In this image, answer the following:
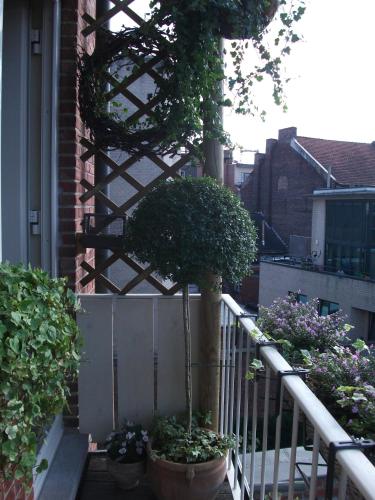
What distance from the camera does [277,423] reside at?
1456mm

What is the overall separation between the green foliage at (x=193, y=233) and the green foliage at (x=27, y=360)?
73 cm

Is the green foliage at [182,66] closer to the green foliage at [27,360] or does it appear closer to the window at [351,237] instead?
the green foliage at [27,360]

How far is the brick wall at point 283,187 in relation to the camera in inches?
858

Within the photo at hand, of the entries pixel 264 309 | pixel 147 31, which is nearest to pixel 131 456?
pixel 264 309

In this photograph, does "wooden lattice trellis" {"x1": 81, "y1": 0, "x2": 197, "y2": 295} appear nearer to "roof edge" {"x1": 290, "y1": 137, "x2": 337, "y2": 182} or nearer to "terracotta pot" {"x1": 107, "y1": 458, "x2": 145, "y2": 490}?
A: "terracotta pot" {"x1": 107, "y1": 458, "x2": 145, "y2": 490}

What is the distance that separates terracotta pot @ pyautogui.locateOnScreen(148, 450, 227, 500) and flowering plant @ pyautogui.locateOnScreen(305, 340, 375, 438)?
1.92ft

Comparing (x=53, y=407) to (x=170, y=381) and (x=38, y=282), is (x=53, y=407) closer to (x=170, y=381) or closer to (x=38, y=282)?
(x=38, y=282)

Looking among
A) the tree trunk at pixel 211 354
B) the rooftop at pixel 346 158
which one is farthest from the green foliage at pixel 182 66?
the rooftop at pixel 346 158

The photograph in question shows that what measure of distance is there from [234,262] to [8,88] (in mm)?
1267

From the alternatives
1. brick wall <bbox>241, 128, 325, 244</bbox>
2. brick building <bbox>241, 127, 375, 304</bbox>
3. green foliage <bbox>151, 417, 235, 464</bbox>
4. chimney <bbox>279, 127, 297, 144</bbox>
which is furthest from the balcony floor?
chimney <bbox>279, 127, 297, 144</bbox>

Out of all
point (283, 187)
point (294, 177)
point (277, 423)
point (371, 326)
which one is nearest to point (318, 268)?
point (371, 326)

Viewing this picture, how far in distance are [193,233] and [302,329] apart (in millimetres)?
799

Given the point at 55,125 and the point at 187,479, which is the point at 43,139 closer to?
the point at 55,125

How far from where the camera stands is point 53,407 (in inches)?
50.4
